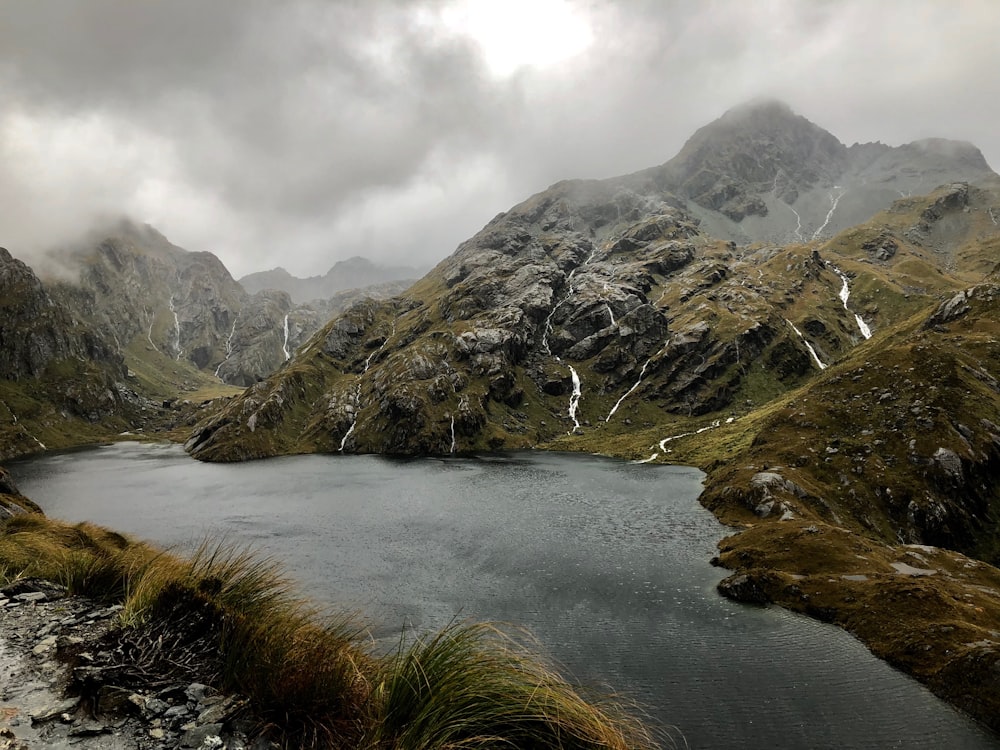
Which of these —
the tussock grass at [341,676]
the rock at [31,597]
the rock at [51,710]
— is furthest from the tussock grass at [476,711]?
the rock at [31,597]

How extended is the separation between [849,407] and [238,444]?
622 feet

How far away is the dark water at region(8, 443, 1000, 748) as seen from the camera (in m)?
27.4

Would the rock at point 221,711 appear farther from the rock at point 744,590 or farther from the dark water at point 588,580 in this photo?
the rock at point 744,590

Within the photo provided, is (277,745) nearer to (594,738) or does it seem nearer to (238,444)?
(594,738)

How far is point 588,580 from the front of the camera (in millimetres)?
47469

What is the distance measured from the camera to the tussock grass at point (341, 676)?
21.7 feet

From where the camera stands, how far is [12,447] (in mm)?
199625

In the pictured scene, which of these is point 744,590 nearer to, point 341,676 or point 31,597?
point 341,676

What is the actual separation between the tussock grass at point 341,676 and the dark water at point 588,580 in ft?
55.0

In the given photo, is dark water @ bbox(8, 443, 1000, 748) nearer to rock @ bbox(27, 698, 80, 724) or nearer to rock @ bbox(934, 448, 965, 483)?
rock @ bbox(27, 698, 80, 724)

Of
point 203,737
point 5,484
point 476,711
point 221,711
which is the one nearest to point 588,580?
point 476,711

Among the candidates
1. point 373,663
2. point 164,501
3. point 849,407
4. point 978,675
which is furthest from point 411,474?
point 373,663

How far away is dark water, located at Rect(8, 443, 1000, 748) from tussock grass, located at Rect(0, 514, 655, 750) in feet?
55.0

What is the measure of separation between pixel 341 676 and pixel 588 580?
144 ft
